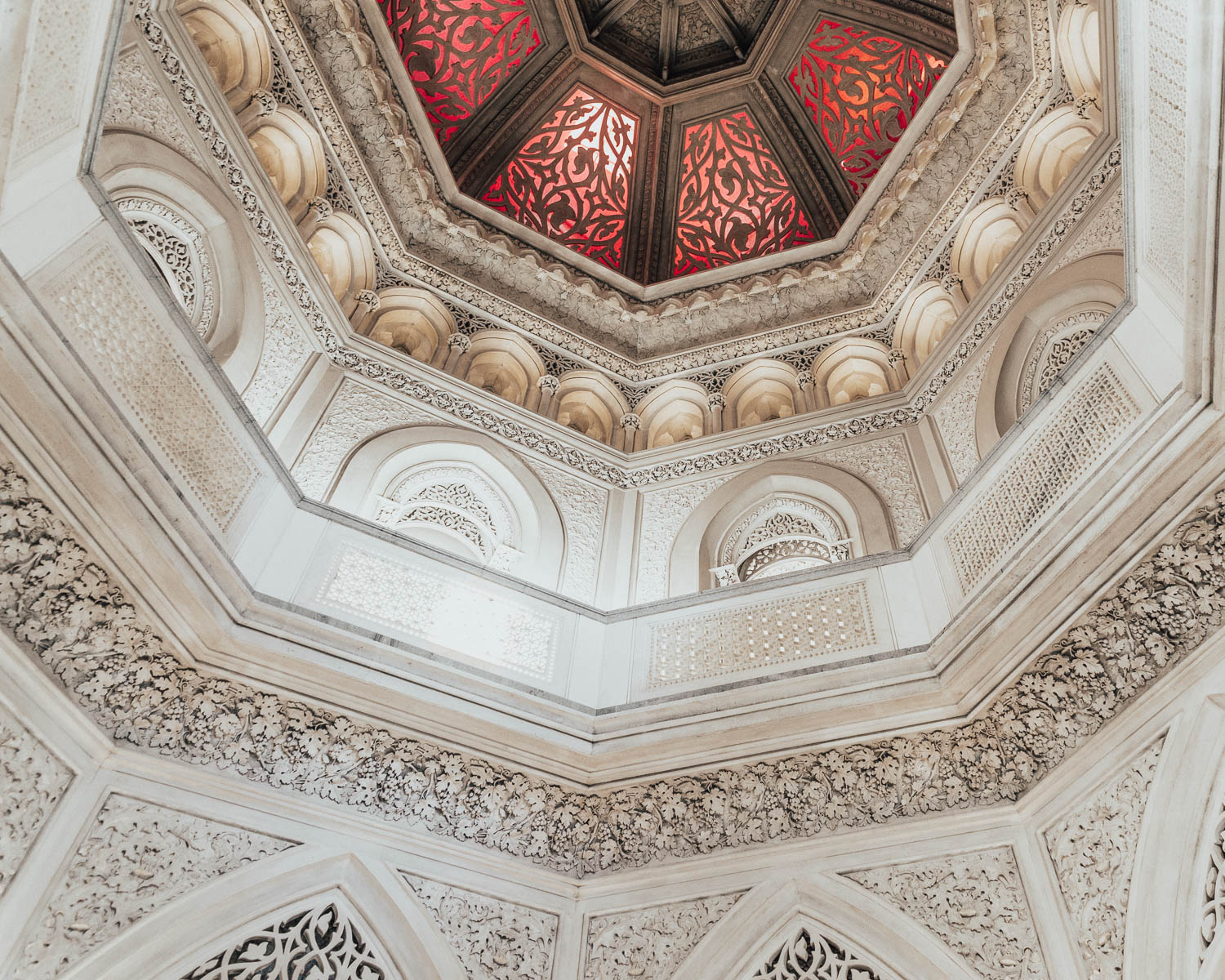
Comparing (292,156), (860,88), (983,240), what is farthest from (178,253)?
(860,88)

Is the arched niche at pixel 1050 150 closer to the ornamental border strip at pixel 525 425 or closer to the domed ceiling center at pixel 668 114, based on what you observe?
the ornamental border strip at pixel 525 425

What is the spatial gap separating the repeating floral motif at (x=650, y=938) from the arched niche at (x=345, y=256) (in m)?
3.80

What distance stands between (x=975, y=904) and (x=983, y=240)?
4045mm

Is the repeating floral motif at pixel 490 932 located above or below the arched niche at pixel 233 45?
below

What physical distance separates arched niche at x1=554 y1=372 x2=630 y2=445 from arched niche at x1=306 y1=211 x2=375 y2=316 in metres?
1.42

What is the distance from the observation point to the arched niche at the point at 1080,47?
17.3ft

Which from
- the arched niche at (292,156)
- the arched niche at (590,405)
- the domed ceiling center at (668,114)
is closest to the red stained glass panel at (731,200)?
the domed ceiling center at (668,114)

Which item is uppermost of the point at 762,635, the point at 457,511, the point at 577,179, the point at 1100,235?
the point at 577,179

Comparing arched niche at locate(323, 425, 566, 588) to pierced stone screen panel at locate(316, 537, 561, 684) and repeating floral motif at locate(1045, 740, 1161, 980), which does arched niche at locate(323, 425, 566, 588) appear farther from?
repeating floral motif at locate(1045, 740, 1161, 980)

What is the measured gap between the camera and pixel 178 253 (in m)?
4.67

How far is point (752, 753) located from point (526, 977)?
1.19m

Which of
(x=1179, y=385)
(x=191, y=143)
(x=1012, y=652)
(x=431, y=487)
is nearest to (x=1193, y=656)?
(x=1012, y=652)

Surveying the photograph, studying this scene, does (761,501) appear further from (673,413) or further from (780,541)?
(673,413)

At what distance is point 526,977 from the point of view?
358 cm
